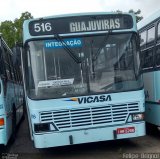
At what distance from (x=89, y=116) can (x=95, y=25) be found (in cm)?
221

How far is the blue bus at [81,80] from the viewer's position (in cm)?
995

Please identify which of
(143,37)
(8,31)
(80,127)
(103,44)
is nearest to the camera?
(80,127)

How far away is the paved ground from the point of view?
1039cm

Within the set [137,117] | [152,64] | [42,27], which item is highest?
Answer: [42,27]

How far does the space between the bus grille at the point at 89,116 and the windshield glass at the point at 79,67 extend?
0.38 meters

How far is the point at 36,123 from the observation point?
9898 millimetres

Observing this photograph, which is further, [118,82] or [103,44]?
[103,44]

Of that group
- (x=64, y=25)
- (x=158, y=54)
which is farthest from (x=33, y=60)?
(x=158, y=54)

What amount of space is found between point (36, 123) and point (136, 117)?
93.5 inches

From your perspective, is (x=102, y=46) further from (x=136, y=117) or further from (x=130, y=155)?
(x=130, y=155)

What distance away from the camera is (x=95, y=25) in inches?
414

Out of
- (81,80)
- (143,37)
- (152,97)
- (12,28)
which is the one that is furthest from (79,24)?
(12,28)

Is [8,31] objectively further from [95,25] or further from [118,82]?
[118,82]

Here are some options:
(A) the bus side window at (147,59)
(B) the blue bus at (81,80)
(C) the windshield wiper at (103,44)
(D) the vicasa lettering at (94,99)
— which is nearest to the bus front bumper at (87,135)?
(B) the blue bus at (81,80)
